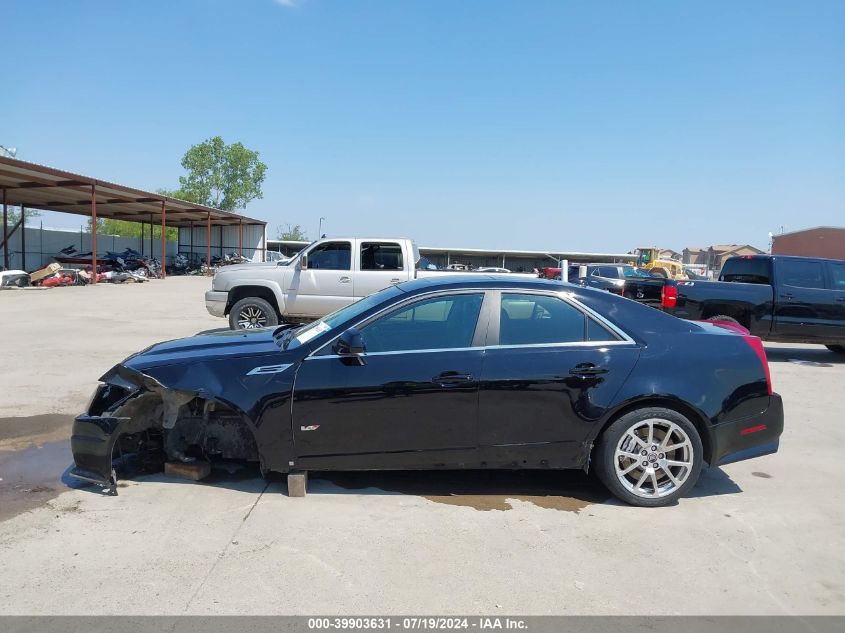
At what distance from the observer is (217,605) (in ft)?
9.67

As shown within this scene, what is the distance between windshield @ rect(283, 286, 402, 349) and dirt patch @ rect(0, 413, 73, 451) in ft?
8.72

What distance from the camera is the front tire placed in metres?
4.16

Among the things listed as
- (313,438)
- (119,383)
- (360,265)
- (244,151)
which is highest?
(244,151)

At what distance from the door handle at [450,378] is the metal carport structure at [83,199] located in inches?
831

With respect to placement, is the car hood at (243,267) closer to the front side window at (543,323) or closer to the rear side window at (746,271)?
the front side window at (543,323)

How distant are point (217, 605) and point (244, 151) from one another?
8820cm

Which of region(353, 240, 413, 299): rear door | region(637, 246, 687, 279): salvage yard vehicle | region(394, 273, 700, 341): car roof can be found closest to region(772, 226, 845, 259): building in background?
region(637, 246, 687, 279): salvage yard vehicle

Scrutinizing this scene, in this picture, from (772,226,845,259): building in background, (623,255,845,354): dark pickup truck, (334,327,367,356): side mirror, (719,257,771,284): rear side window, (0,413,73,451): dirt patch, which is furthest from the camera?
(772,226,845,259): building in background

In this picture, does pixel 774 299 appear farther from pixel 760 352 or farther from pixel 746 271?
pixel 760 352

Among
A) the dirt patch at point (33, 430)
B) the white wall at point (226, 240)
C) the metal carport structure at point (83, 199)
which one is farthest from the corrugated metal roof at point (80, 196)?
the dirt patch at point (33, 430)

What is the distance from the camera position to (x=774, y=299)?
32.9 ft

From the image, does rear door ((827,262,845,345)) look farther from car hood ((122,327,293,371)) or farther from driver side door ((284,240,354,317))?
car hood ((122,327,293,371))

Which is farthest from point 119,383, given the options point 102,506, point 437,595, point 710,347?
point 710,347
